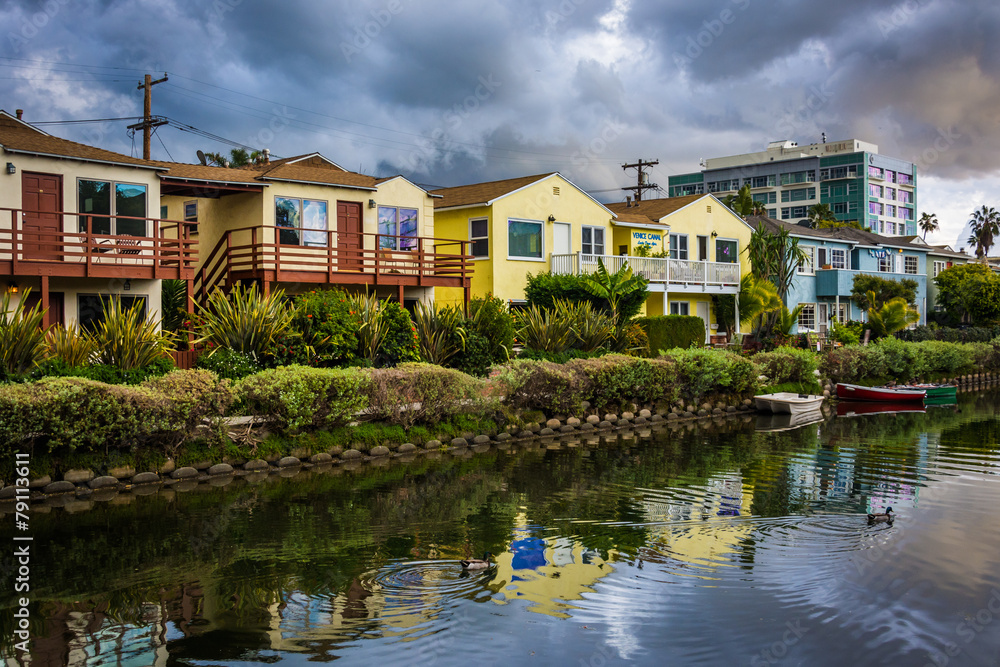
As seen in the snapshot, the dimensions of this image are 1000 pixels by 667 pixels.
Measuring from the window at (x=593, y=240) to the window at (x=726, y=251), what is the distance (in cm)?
909

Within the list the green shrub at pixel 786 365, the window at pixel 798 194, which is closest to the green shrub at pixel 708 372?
the green shrub at pixel 786 365

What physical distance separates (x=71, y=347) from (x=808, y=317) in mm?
A: 43782

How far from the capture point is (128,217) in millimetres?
24125

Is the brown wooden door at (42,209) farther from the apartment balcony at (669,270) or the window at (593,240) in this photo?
the window at (593,240)

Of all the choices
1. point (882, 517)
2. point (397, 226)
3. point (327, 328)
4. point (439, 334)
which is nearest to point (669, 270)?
point (397, 226)

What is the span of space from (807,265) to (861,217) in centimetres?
6668

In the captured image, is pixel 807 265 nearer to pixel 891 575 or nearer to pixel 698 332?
pixel 698 332

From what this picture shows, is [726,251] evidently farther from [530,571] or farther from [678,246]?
[530,571]

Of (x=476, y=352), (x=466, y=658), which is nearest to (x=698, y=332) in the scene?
(x=476, y=352)

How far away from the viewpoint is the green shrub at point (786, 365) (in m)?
32.4

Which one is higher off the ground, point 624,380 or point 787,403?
point 624,380

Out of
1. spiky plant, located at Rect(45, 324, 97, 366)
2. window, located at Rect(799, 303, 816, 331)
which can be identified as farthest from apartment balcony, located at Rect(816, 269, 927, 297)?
spiky plant, located at Rect(45, 324, 97, 366)

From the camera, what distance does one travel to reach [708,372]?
2878 centimetres

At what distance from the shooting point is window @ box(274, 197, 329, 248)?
29.4m
